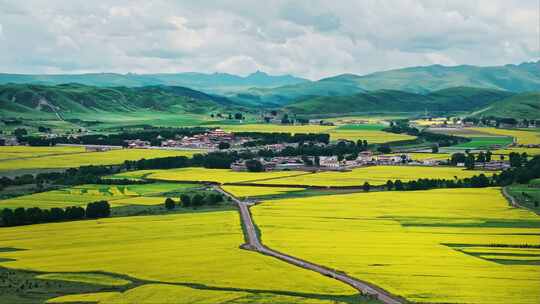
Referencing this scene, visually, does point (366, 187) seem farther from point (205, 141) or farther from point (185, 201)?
point (205, 141)

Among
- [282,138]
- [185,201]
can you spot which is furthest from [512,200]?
[282,138]

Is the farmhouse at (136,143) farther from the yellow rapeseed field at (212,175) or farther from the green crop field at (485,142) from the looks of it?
the green crop field at (485,142)

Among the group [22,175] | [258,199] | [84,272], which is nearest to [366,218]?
[258,199]

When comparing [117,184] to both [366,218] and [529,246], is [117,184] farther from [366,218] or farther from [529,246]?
[529,246]

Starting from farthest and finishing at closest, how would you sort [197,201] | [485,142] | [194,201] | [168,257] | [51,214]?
[485,142]
[197,201]
[194,201]
[51,214]
[168,257]

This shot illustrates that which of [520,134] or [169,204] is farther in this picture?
[520,134]

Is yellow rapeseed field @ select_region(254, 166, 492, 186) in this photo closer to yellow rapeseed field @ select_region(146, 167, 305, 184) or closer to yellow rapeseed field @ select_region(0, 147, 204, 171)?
yellow rapeseed field @ select_region(146, 167, 305, 184)

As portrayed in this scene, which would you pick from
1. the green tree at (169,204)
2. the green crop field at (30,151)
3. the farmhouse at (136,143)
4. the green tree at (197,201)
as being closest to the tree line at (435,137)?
the farmhouse at (136,143)
